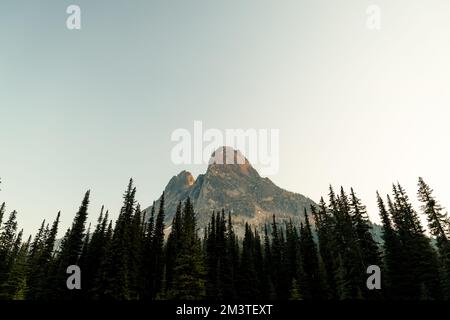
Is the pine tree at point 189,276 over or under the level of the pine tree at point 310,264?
under

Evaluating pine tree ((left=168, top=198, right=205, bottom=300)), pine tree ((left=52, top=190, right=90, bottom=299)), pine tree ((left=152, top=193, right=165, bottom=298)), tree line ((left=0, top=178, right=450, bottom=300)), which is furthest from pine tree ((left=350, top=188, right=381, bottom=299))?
pine tree ((left=52, top=190, right=90, bottom=299))

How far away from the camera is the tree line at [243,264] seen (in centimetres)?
4303

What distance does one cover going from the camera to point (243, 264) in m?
64.8

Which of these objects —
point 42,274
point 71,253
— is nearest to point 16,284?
point 42,274

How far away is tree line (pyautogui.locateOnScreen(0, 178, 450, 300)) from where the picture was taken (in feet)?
141

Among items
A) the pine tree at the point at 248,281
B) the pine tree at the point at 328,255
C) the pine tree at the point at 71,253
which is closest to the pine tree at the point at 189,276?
the pine tree at the point at 71,253

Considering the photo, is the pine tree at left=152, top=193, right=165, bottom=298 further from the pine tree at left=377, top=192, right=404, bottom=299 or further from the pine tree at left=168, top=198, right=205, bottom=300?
the pine tree at left=377, top=192, right=404, bottom=299

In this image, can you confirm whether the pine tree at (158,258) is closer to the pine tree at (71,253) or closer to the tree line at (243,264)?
the tree line at (243,264)

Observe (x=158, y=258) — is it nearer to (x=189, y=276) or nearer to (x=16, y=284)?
(x=16, y=284)

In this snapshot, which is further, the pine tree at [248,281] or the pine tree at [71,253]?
the pine tree at [248,281]

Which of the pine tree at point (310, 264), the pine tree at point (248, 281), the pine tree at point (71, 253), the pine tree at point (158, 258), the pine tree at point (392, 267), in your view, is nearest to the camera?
the pine tree at point (392, 267)

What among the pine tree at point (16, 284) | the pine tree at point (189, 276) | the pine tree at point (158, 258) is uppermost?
the pine tree at point (158, 258)

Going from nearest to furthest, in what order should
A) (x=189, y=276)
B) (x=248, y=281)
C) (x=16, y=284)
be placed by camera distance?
(x=189, y=276) → (x=16, y=284) → (x=248, y=281)
